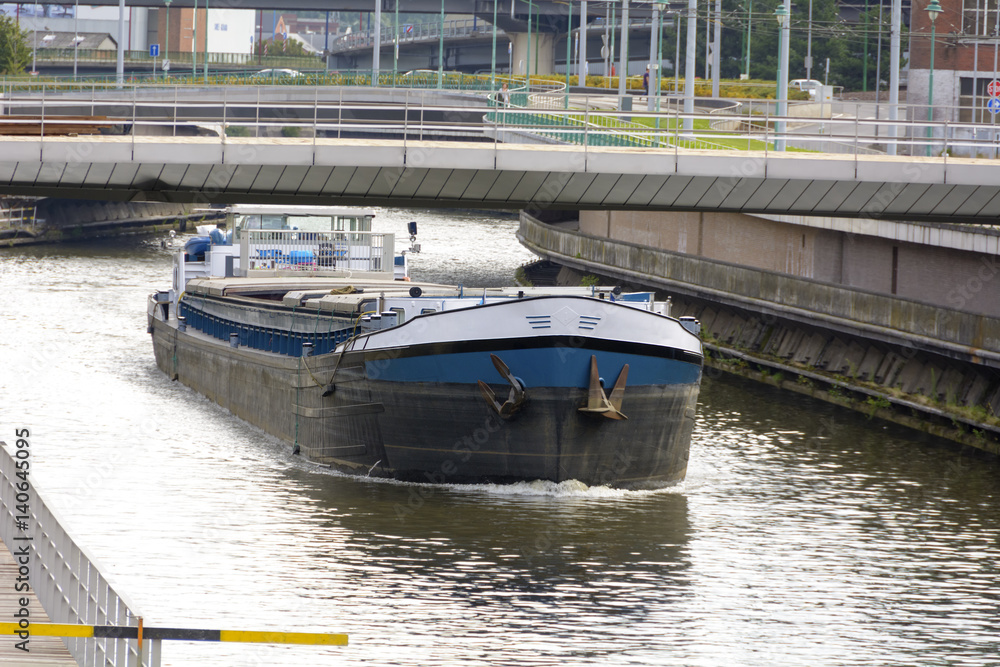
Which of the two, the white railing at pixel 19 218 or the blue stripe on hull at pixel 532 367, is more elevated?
the white railing at pixel 19 218

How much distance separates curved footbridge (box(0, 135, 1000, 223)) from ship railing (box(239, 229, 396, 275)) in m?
10.7

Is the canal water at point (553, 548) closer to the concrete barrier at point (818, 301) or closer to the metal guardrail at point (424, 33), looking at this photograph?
the concrete barrier at point (818, 301)

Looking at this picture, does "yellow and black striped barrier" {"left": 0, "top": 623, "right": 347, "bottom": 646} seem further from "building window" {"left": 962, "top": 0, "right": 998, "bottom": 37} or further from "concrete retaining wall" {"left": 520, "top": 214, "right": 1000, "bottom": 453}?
"building window" {"left": 962, "top": 0, "right": 998, "bottom": 37}

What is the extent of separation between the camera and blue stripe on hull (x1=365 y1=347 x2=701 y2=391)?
2236 centimetres

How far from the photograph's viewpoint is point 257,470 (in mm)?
25891

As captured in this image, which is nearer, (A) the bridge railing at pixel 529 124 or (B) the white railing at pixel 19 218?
(A) the bridge railing at pixel 529 124

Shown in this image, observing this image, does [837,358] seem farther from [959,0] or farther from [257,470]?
[959,0]

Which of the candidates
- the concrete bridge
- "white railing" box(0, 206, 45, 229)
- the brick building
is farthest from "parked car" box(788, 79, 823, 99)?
the concrete bridge

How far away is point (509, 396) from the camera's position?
2241cm

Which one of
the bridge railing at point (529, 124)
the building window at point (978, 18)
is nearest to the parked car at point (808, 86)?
the bridge railing at point (529, 124)

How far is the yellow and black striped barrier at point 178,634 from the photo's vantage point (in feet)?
31.5

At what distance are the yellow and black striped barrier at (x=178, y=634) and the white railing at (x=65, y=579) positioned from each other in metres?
0.21

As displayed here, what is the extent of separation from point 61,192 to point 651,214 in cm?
3202

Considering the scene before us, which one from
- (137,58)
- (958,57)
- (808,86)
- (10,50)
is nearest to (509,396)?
(958,57)
